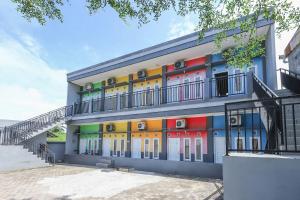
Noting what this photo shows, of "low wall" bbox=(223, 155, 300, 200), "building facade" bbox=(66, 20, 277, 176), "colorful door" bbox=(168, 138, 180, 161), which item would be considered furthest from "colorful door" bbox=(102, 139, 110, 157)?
"low wall" bbox=(223, 155, 300, 200)

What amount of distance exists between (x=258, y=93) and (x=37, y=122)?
15197mm

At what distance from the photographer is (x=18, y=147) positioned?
581 inches

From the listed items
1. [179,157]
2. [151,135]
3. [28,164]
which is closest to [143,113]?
[151,135]

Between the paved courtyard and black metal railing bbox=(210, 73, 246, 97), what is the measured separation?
4.29 metres

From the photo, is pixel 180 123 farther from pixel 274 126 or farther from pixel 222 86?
pixel 274 126

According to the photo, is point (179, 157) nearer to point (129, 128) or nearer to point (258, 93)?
point (129, 128)

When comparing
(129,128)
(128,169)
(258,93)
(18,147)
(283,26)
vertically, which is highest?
(283,26)

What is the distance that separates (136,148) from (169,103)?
4.75 m

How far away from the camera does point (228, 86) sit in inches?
469

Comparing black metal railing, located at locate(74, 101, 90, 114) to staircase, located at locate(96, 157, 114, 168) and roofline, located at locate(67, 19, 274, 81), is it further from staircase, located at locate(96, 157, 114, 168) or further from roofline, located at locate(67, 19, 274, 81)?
staircase, located at locate(96, 157, 114, 168)

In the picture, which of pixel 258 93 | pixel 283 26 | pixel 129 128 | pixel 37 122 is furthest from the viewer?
pixel 37 122

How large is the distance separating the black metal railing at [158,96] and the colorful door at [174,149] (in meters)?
2.30

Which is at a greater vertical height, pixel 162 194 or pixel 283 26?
pixel 283 26

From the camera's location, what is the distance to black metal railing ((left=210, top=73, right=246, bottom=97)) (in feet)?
37.8
